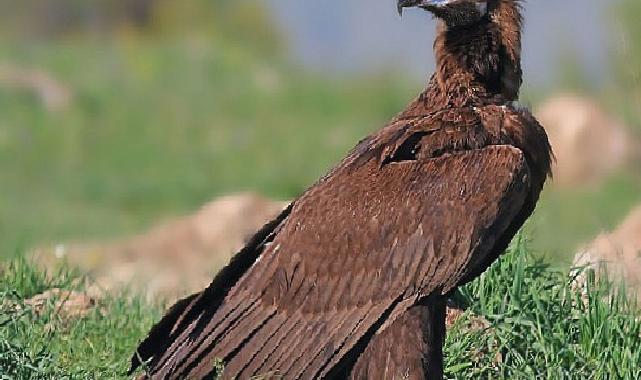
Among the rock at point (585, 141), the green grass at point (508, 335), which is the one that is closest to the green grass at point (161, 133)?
the rock at point (585, 141)

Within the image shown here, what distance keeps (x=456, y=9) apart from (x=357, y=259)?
1.09 m

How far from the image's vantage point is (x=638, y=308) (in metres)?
6.46

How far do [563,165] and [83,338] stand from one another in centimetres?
1296

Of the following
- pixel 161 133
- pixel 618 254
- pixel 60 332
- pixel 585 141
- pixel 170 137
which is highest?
pixel 161 133

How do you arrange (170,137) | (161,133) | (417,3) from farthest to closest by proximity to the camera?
(161,133) → (170,137) → (417,3)

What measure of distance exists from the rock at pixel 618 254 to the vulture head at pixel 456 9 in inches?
54.0

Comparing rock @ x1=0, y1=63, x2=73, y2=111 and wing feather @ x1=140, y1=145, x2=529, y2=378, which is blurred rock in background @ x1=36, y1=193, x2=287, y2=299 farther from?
rock @ x1=0, y1=63, x2=73, y2=111

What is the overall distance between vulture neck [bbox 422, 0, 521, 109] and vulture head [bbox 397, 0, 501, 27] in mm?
23

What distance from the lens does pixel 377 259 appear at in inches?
208

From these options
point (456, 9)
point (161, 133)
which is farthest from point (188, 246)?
point (161, 133)

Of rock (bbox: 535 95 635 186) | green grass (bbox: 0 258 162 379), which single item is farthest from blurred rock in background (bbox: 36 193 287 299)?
rock (bbox: 535 95 635 186)

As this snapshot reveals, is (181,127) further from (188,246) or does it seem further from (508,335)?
(508,335)

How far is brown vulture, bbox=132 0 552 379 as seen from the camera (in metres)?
5.20

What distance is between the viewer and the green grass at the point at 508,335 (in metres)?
5.88
